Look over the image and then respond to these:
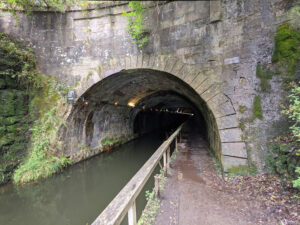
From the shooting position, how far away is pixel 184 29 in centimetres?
418

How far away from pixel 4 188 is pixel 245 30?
331 inches

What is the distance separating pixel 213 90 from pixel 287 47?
5.61ft

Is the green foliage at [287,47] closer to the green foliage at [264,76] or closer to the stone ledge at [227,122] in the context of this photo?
the green foliage at [264,76]

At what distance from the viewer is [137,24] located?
468 cm

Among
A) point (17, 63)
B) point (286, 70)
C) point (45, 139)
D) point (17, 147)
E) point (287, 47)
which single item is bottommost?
point (17, 147)

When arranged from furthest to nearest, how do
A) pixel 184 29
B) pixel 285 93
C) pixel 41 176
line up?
pixel 41 176 < pixel 184 29 < pixel 285 93

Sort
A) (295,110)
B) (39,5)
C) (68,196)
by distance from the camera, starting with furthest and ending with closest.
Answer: (39,5) → (68,196) → (295,110)

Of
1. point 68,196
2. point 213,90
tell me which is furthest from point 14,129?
point 213,90

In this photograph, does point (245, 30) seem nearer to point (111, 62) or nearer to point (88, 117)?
point (111, 62)

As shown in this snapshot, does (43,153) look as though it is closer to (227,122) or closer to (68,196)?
(68,196)

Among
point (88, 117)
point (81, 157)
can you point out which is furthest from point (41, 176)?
point (88, 117)

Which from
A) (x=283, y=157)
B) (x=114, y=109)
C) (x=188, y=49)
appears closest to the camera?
(x=283, y=157)

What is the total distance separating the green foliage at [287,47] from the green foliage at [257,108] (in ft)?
2.71

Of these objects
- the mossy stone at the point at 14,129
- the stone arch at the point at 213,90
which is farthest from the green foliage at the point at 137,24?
the mossy stone at the point at 14,129
